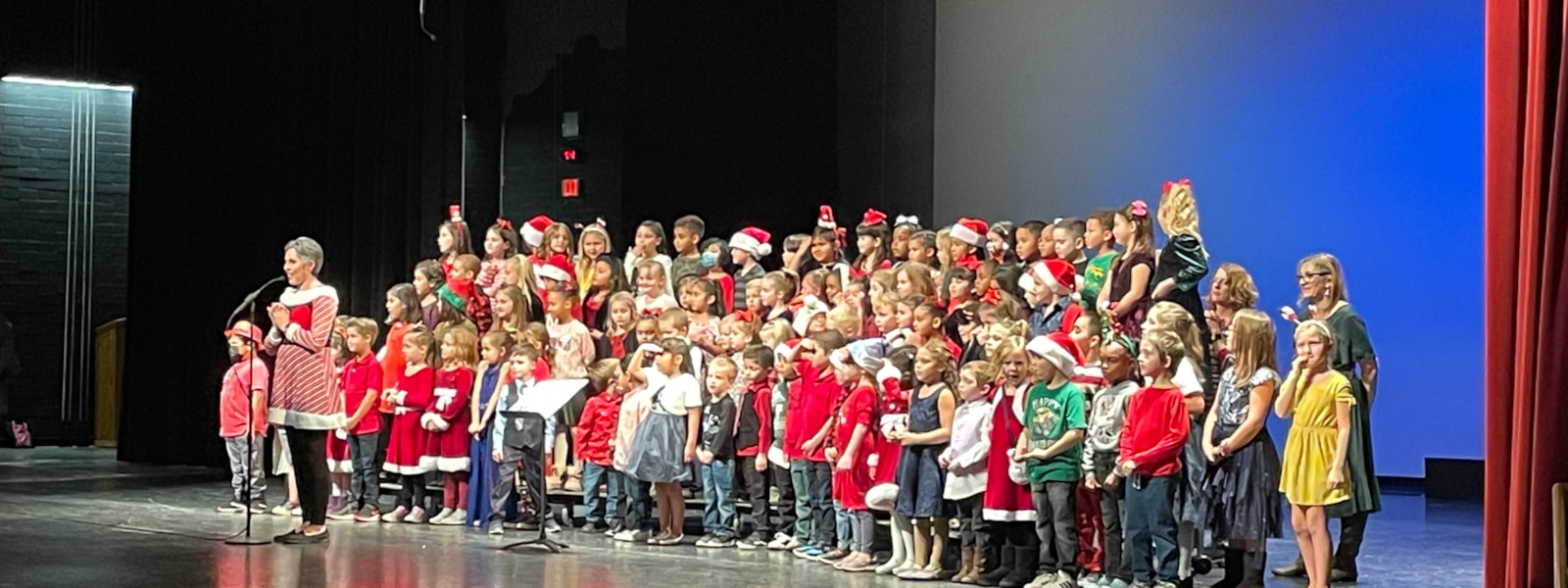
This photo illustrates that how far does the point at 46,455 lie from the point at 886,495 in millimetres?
8826

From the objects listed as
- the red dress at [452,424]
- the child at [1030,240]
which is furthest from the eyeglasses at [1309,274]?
the red dress at [452,424]

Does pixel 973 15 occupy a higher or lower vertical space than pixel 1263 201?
higher

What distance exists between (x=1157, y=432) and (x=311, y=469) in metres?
3.65

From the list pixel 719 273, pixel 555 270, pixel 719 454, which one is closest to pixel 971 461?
pixel 719 454

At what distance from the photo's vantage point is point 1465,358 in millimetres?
9500

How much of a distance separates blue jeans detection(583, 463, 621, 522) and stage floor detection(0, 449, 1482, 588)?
175mm

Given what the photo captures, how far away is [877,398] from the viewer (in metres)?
6.97

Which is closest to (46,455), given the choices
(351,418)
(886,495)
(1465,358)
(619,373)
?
(351,418)

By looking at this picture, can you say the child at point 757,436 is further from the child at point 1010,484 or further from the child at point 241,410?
the child at point 241,410

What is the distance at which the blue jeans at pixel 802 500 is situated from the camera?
24.3 ft

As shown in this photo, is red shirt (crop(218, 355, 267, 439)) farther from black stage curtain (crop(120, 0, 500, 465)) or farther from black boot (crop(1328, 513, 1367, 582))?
black boot (crop(1328, 513, 1367, 582))

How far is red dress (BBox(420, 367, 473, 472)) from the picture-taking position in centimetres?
871

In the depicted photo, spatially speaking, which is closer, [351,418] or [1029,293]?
[1029,293]

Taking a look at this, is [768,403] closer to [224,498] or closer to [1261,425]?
[1261,425]
